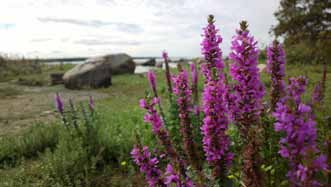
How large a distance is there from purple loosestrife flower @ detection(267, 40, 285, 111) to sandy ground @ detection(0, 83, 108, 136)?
15.8ft

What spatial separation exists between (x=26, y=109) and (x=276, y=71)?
7.94m

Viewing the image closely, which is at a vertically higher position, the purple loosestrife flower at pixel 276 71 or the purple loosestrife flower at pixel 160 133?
the purple loosestrife flower at pixel 276 71

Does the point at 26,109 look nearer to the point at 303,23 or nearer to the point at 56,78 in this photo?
the point at 56,78

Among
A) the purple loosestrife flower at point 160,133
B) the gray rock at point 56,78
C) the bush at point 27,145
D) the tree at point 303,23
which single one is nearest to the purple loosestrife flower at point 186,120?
the purple loosestrife flower at point 160,133

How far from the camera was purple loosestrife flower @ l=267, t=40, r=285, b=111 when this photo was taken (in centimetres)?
254

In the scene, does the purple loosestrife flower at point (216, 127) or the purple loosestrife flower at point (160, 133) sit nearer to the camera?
the purple loosestrife flower at point (216, 127)

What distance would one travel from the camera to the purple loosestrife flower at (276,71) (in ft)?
8.35

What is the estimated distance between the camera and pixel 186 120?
215cm

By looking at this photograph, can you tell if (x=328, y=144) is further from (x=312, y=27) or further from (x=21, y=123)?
(x=312, y=27)

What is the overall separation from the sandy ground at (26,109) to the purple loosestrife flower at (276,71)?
15.8ft

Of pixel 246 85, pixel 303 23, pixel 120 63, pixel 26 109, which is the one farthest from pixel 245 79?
pixel 303 23

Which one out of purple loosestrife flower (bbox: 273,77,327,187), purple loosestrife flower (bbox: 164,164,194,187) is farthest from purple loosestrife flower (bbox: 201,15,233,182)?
purple loosestrife flower (bbox: 273,77,327,187)

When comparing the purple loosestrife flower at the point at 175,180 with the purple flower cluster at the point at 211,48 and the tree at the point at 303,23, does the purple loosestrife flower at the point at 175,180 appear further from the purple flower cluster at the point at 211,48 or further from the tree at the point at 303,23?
the tree at the point at 303,23

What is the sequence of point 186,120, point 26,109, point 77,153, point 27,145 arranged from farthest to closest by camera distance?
1. point 26,109
2. point 27,145
3. point 77,153
4. point 186,120
